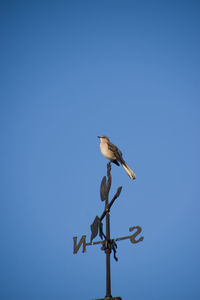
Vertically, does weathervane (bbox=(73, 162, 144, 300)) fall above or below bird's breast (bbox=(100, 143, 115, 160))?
below

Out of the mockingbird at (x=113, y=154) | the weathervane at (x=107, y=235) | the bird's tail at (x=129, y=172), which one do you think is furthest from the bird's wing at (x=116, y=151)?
the weathervane at (x=107, y=235)

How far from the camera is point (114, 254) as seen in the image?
15.2 ft

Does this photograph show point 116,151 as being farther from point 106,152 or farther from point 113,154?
point 106,152

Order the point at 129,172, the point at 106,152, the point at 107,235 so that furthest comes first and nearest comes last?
1. the point at 106,152
2. the point at 129,172
3. the point at 107,235

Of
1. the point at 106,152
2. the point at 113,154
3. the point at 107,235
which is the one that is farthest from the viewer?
the point at 106,152

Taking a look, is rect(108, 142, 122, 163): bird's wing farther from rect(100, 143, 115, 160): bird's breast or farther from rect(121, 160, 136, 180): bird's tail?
rect(121, 160, 136, 180): bird's tail

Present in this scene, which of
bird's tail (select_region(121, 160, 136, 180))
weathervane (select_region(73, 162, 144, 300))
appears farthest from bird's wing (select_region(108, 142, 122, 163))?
weathervane (select_region(73, 162, 144, 300))

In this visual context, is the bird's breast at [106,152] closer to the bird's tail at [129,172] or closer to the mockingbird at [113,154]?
the mockingbird at [113,154]

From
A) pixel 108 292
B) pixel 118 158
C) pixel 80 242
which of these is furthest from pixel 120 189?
pixel 118 158

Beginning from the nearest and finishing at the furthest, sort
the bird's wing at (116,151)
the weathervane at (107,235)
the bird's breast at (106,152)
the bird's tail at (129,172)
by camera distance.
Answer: the weathervane at (107,235), the bird's tail at (129,172), the bird's wing at (116,151), the bird's breast at (106,152)

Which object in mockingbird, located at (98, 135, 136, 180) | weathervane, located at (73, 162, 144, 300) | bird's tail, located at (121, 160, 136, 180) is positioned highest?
mockingbird, located at (98, 135, 136, 180)

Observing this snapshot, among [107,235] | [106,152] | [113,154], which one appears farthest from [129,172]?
[107,235]

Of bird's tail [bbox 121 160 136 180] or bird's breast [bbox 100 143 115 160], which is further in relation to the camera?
bird's breast [bbox 100 143 115 160]

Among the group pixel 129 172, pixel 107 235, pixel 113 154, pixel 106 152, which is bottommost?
pixel 107 235
